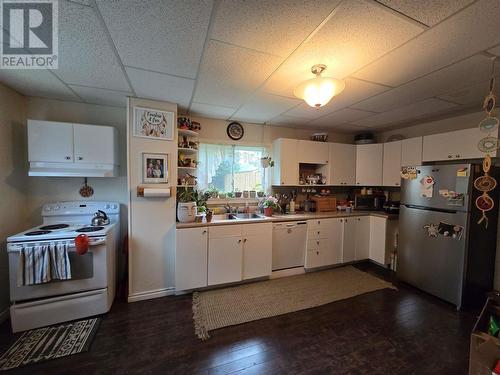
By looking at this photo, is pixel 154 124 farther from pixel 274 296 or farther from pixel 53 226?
pixel 274 296

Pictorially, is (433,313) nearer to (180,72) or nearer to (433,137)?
(433,137)

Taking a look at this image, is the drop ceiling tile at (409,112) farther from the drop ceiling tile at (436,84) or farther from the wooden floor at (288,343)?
the wooden floor at (288,343)

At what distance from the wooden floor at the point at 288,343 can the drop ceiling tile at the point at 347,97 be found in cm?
245

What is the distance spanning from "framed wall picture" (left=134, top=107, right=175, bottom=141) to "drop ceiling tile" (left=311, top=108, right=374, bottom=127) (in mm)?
2253

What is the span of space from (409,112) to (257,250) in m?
2.86

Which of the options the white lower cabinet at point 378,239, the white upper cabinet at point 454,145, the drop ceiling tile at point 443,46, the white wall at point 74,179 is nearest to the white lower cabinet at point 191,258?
the white wall at point 74,179

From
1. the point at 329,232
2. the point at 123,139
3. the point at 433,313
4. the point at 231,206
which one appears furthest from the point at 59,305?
the point at 433,313

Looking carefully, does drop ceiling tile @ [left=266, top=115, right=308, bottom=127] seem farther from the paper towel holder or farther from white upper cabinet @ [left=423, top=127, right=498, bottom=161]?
the paper towel holder

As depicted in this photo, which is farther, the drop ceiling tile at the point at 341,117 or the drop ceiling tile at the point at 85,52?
the drop ceiling tile at the point at 341,117

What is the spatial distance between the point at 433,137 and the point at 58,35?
421 centimetres

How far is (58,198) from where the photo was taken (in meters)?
2.49

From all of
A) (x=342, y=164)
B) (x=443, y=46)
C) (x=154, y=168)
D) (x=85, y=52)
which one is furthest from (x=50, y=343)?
(x=342, y=164)

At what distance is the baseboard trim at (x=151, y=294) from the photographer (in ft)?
8.02

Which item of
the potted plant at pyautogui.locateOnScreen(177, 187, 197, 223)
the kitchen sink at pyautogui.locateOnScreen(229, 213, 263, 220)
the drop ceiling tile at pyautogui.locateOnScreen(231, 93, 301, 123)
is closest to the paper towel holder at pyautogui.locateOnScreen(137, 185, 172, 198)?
the potted plant at pyautogui.locateOnScreen(177, 187, 197, 223)
